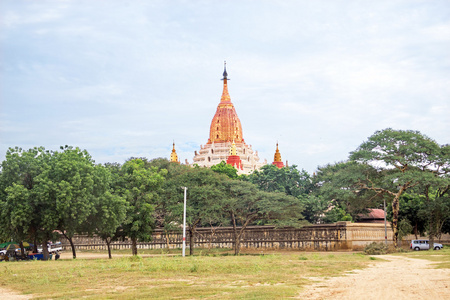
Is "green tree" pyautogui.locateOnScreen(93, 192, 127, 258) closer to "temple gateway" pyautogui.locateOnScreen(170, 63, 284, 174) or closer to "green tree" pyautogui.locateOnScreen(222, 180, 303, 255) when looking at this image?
"green tree" pyautogui.locateOnScreen(222, 180, 303, 255)

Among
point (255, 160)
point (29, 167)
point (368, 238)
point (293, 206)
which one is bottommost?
point (368, 238)

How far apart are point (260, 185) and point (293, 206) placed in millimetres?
22112

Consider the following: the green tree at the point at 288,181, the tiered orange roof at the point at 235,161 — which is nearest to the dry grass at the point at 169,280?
the green tree at the point at 288,181

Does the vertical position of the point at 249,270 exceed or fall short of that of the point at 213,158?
it falls short

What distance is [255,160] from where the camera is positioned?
126625 mm

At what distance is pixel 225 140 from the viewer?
121500mm

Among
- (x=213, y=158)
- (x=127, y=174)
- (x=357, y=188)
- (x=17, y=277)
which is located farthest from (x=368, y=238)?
(x=213, y=158)

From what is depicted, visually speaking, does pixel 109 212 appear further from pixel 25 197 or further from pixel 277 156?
pixel 277 156

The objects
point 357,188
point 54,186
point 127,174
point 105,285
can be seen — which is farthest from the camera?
point 357,188

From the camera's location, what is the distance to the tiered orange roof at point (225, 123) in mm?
121812

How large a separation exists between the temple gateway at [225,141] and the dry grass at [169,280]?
3714 inches

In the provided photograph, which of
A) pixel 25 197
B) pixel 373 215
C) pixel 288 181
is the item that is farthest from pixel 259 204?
pixel 373 215

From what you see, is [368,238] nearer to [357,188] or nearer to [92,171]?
[357,188]

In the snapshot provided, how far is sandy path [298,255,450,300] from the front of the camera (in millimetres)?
15312
